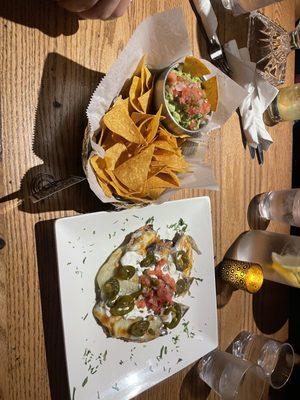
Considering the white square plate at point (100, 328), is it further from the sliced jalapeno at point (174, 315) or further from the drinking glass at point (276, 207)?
the drinking glass at point (276, 207)

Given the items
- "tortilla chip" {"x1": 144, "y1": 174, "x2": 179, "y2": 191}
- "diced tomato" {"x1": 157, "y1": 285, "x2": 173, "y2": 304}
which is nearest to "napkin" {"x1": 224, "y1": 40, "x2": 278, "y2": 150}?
"tortilla chip" {"x1": 144, "y1": 174, "x2": 179, "y2": 191}

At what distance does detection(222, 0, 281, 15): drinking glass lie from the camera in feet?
4.41

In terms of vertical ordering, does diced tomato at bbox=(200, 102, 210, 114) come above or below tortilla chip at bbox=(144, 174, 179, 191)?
above

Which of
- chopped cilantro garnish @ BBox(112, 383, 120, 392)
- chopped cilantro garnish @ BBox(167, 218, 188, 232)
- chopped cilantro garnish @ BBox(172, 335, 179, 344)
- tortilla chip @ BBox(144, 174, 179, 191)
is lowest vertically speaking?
chopped cilantro garnish @ BBox(112, 383, 120, 392)

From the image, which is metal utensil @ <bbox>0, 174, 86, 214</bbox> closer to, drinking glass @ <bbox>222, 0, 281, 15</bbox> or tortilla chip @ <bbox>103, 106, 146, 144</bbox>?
tortilla chip @ <bbox>103, 106, 146, 144</bbox>

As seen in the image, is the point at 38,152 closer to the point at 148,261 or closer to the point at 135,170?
the point at 135,170

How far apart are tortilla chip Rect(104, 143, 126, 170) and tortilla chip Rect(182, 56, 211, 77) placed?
0.97ft

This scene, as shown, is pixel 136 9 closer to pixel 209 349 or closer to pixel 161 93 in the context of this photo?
pixel 161 93

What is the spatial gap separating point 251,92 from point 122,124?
71 cm

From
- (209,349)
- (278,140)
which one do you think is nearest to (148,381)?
(209,349)

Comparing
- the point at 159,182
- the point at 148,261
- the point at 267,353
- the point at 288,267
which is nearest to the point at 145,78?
the point at 159,182

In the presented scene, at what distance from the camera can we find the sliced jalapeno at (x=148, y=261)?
3.48 ft

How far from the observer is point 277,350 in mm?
1477

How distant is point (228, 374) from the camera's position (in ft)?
4.29
